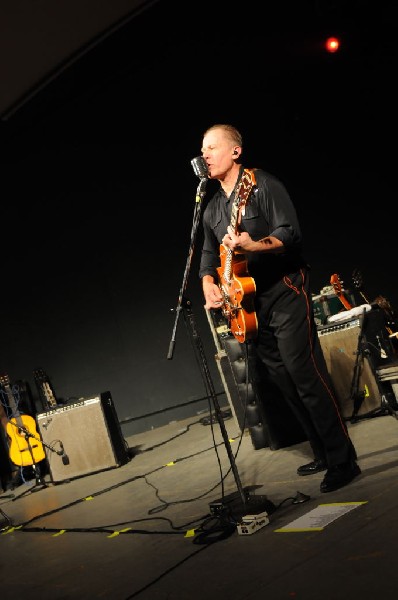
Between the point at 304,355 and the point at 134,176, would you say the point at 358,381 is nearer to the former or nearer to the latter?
the point at 304,355

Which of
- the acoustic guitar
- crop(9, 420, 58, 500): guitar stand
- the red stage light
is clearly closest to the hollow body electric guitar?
crop(9, 420, 58, 500): guitar stand

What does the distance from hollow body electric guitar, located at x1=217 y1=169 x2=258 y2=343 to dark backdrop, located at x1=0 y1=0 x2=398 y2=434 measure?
173 inches

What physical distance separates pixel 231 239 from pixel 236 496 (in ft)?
4.40

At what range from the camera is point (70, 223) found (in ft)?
25.6

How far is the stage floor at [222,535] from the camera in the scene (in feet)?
6.21

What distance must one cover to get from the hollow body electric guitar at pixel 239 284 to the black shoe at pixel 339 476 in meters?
0.74

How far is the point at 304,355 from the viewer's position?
287 cm

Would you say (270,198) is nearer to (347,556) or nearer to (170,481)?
(347,556)

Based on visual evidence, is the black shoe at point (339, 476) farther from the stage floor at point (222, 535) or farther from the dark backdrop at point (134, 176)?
the dark backdrop at point (134, 176)

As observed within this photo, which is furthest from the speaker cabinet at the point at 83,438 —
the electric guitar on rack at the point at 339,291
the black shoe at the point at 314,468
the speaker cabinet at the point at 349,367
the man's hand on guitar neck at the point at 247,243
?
the man's hand on guitar neck at the point at 247,243

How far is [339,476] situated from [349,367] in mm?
1871

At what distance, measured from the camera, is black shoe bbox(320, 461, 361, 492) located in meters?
2.73

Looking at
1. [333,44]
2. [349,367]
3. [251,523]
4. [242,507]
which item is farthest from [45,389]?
[333,44]

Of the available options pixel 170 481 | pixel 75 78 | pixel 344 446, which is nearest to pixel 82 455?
pixel 170 481
